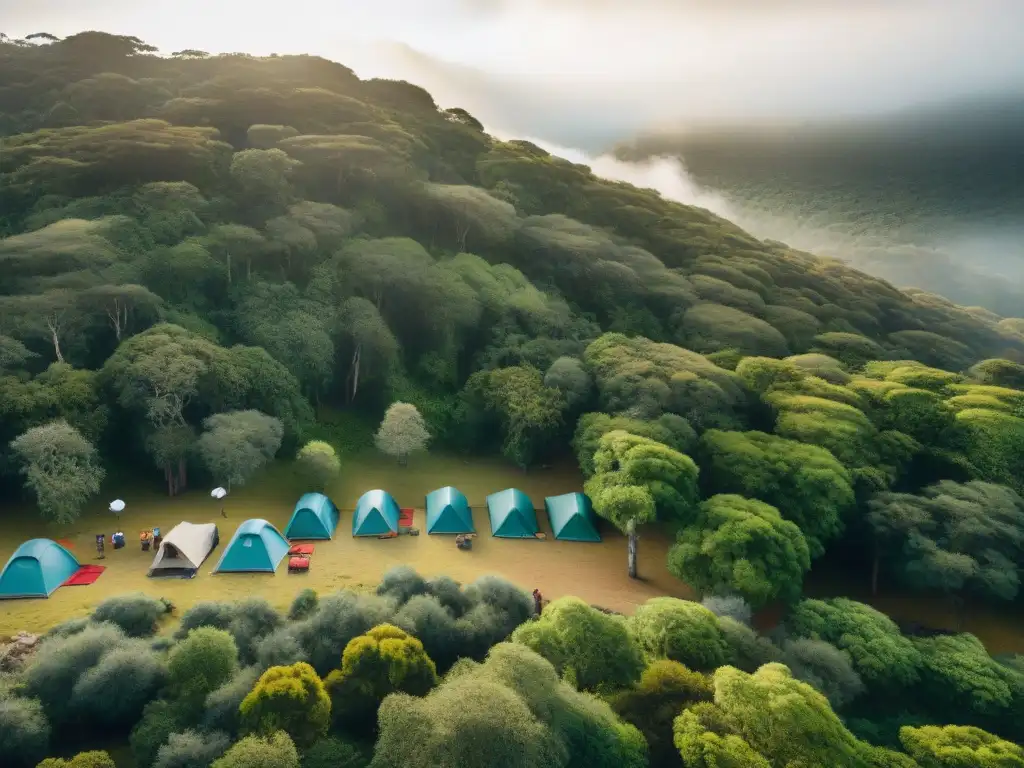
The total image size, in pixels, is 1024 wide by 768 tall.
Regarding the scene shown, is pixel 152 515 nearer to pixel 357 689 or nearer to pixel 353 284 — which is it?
pixel 357 689

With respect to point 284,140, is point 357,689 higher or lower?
lower

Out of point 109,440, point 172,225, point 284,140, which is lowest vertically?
point 109,440

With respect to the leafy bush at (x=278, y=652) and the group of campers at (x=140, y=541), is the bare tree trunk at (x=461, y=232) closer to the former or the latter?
the group of campers at (x=140, y=541)

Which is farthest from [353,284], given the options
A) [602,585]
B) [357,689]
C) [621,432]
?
[357,689]

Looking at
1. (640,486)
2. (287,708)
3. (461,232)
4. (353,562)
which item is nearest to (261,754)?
(287,708)

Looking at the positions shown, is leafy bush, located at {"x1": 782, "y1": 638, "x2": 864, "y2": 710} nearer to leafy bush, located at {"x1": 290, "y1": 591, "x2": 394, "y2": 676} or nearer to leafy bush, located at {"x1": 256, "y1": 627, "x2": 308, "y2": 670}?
leafy bush, located at {"x1": 290, "y1": 591, "x2": 394, "y2": 676}

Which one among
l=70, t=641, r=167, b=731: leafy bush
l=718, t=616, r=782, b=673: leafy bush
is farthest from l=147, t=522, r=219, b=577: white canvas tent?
l=718, t=616, r=782, b=673: leafy bush
